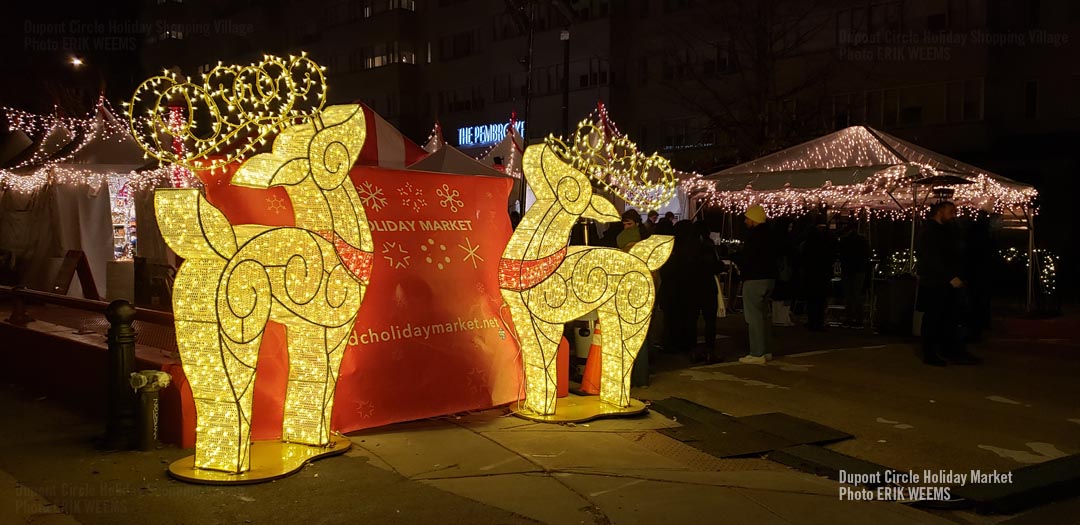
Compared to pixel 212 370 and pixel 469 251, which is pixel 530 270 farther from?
pixel 212 370

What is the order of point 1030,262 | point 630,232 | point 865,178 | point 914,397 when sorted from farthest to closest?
point 1030,262 < point 865,178 < point 630,232 < point 914,397

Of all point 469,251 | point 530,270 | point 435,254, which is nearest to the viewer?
point 530,270

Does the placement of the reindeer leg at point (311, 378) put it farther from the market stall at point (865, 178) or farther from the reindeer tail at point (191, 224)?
the market stall at point (865, 178)

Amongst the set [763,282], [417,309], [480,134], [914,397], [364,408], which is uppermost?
[480,134]

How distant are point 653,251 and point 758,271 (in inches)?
122

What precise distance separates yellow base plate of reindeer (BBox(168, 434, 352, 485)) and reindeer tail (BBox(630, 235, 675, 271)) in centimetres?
304

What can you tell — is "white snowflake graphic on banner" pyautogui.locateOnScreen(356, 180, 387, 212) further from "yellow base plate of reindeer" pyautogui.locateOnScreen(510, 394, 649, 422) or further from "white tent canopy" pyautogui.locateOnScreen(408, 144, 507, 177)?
"white tent canopy" pyautogui.locateOnScreen(408, 144, 507, 177)

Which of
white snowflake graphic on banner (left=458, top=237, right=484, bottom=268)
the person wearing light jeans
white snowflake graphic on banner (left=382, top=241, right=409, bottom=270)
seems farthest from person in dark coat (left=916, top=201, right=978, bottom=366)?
white snowflake graphic on banner (left=382, top=241, right=409, bottom=270)

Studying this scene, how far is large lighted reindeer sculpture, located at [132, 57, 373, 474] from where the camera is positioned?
18.4 ft

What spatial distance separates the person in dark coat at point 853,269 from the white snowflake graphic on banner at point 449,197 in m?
8.56

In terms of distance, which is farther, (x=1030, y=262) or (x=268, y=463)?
(x=1030, y=262)

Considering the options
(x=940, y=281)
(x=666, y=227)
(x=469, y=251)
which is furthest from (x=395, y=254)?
(x=666, y=227)

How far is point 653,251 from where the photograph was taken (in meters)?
7.87

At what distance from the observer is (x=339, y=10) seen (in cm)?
4712
